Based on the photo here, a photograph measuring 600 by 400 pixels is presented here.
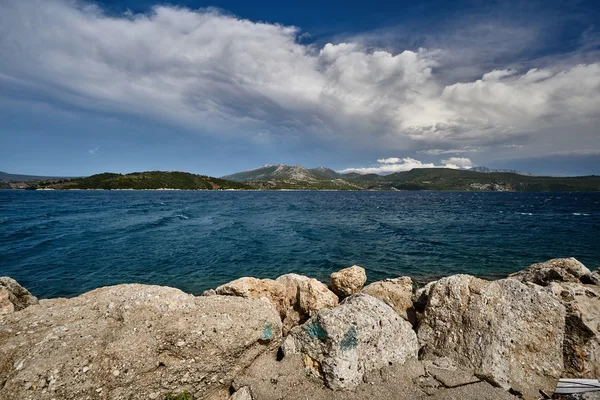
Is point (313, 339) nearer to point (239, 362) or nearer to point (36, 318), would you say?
point (239, 362)

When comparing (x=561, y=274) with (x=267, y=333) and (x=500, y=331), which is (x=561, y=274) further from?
(x=267, y=333)

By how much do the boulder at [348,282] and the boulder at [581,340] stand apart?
8.15 meters

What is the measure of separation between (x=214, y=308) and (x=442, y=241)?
37.1m

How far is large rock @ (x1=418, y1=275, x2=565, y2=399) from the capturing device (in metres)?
7.75

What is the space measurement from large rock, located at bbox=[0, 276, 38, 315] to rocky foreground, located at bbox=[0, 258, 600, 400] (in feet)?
0.27

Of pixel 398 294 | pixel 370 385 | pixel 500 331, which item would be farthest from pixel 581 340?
pixel 370 385

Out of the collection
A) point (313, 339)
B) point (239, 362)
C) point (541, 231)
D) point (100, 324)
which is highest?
point (100, 324)

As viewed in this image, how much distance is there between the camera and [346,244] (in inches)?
1400

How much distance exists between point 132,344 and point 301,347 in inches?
197

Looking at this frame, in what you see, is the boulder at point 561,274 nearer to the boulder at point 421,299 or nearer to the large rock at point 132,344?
the boulder at point 421,299

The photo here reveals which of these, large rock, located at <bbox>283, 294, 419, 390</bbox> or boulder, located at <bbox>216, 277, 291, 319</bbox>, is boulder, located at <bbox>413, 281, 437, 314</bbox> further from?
boulder, located at <bbox>216, 277, 291, 319</bbox>

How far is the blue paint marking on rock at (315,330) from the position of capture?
26.5 feet

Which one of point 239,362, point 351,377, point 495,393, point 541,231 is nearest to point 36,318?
point 239,362

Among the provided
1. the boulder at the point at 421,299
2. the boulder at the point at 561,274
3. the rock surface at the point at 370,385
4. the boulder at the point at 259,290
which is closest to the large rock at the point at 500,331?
the rock surface at the point at 370,385
